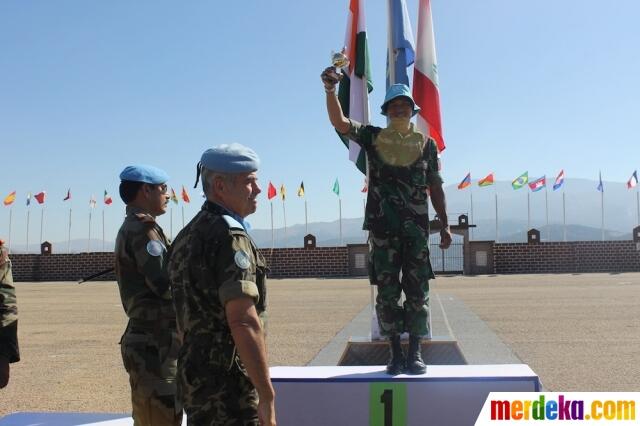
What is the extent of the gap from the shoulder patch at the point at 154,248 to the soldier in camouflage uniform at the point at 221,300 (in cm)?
59

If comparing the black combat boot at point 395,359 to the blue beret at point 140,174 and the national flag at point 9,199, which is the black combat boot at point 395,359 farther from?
the national flag at point 9,199

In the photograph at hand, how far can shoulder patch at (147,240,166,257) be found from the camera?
2.58m

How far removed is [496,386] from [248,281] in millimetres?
1703

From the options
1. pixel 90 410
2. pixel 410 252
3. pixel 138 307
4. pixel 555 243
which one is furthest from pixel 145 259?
pixel 555 243

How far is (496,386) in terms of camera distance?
9.78ft

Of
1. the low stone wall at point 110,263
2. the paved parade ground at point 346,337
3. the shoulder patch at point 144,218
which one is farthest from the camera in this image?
the low stone wall at point 110,263

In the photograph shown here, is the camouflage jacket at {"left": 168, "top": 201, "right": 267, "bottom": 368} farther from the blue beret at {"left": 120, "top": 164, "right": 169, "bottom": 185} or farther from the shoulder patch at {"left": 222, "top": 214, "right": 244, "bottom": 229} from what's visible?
the blue beret at {"left": 120, "top": 164, "right": 169, "bottom": 185}

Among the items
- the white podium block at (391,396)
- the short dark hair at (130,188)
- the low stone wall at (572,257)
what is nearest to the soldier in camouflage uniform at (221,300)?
the short dark hair at (130,188)

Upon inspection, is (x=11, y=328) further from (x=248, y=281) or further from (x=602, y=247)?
(x=602, y=247)

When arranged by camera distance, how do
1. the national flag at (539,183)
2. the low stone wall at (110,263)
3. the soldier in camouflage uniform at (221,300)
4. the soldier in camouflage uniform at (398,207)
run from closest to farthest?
1. the soldier in camouflage uniform at (221,300)
2. the soldier in camouflage uniform at (398,207)
3. the low stone wall at (110,263)
4. the national flag at (539,183)

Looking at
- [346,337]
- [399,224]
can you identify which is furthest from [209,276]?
[346,337]

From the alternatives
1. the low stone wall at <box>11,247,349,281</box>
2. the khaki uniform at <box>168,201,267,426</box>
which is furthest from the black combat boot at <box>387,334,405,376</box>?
the low stone wall at <box>11,247,349,281</box>

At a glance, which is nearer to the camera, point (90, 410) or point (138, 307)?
point (138, 307)

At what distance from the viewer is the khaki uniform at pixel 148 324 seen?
2.55m
